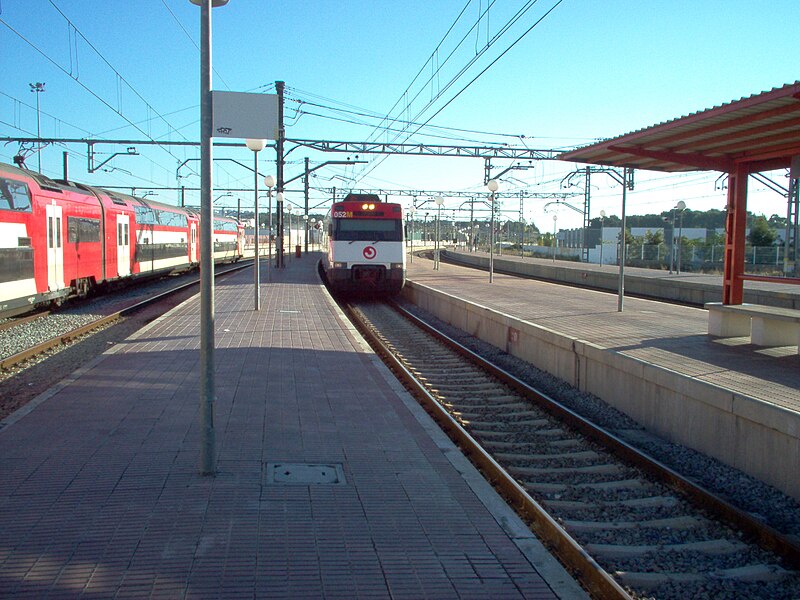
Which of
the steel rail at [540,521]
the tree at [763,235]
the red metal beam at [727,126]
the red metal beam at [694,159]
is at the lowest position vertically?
the steel rail at [540,521]

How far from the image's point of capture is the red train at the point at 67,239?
14.4 m

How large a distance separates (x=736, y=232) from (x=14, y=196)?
1369 centimetres

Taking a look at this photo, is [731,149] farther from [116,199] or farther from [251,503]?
[116,199]

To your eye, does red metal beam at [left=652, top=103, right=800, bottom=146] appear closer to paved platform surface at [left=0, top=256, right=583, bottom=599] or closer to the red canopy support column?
the red canopy support column

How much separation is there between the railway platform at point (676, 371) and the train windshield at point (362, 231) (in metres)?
6.52

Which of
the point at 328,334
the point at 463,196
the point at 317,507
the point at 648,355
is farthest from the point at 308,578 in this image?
the point at 463,196

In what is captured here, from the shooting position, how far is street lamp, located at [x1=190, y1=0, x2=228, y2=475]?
16.6 ft

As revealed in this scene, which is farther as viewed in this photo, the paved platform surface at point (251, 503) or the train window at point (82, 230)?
the train window at point (82, 230)

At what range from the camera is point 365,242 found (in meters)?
22.6

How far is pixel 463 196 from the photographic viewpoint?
61.0 meters

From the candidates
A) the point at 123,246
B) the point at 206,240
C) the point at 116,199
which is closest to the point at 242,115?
the point at 206,240

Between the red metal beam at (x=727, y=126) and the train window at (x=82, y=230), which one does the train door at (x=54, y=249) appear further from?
the red metal beam at (x=727, y=126)

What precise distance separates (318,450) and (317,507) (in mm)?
1360

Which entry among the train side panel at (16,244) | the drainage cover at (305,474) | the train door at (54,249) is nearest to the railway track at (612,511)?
the drainage cover at (305,474)
